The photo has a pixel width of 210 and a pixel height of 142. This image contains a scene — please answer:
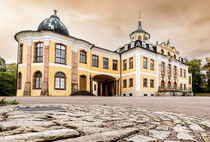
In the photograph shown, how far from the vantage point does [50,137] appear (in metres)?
1.43

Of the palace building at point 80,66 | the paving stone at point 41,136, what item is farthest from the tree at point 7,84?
the paving stone at point 41,136

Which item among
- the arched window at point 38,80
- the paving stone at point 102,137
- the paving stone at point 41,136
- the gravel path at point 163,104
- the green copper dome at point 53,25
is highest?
the green copper dome at point 53,25

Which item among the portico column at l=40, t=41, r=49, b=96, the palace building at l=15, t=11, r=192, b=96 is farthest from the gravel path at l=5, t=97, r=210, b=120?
the palace building at l=15, t=11, r=192, b=96

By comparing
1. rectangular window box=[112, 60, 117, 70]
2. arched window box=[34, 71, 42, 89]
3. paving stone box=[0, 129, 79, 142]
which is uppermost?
rectangular window box=[112, 60, 117, 70]

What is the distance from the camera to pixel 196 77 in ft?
139

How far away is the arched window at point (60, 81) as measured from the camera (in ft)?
56.6

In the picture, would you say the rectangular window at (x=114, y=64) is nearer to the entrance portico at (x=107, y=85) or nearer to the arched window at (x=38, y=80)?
the entrance portico at (x=107, y=85)

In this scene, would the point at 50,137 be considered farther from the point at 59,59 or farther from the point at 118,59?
the point at 118,59

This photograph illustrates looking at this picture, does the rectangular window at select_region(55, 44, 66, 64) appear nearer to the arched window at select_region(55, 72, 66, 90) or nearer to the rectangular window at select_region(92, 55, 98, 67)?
the arched window at select_region(55, 72, 66, 90)

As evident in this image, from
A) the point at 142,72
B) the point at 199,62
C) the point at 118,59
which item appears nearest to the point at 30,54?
the point at 118,59

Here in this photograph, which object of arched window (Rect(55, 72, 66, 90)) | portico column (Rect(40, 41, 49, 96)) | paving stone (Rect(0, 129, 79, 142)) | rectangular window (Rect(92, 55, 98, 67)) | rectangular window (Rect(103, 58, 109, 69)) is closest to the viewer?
paving stone (Rect(0, 129, 79, 142))

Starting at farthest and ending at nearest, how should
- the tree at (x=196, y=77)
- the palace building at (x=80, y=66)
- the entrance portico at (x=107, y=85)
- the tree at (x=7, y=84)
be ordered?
the tree at (x=196, y=77), the tree at (x=7, y=84), the entrance portico at (x=107, y=85), the palace building at (x=80, y=66)

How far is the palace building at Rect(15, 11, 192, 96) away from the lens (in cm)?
1694

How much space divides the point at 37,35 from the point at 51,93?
24.0 ft
